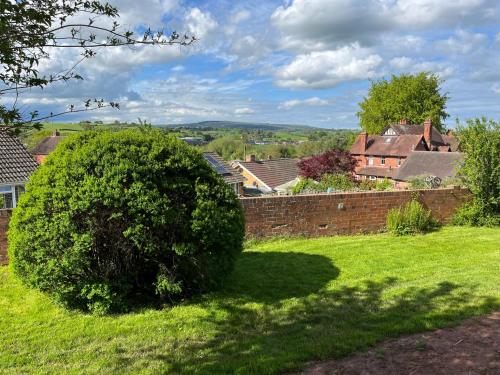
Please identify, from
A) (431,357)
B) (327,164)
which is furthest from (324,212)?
(327,164)

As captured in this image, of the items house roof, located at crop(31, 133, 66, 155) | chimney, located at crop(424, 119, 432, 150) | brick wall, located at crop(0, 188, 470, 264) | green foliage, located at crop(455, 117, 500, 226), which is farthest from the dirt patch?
house roof, located at crop(31, 133, 66, 155)

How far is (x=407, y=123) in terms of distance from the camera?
56.1 meters

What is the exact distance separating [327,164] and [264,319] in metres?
26.3

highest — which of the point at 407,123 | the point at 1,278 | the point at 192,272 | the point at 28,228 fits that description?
the point at 407,123

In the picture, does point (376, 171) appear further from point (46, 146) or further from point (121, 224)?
point (121, 224)

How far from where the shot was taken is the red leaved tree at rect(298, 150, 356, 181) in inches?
1221

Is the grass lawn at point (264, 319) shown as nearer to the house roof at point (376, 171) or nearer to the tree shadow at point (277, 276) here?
the tree shadow at point (277, 276)

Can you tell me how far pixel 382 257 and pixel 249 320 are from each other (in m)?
4.32

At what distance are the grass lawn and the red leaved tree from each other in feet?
73.9

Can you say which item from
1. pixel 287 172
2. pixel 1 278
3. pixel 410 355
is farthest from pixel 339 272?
pixel 287 172

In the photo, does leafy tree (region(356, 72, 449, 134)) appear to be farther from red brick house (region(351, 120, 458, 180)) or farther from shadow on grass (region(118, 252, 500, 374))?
shadow on grass (region(118, 252, 500, 374))

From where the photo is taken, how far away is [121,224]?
5.68m

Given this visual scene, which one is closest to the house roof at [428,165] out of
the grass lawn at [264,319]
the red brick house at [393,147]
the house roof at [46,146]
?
the red brick house at [393,147]

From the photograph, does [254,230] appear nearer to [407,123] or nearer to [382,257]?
[382,257]
